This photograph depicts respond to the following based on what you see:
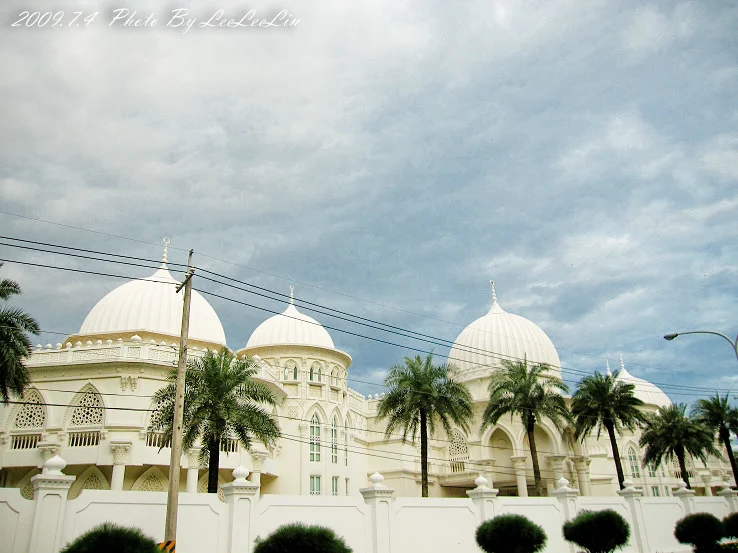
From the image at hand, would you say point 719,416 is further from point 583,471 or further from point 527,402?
point 527,402

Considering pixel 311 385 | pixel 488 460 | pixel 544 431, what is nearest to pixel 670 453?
pixel 544 431

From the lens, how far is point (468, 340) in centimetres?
5097

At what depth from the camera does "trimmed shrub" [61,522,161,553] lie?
9.89m

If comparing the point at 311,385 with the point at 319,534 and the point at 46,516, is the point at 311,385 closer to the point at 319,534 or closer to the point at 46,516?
the point at 46,516

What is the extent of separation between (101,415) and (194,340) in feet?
30.0

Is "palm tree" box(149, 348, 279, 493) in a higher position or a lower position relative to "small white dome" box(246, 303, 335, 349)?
lower

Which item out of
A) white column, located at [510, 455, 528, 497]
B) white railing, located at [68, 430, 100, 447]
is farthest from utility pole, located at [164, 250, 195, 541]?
white column, located at [510, 455, 528, 497]

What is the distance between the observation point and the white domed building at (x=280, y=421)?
99.0ft

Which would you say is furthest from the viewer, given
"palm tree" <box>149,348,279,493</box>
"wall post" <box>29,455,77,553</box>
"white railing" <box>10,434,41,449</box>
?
"white railing" <box>10,434,41,449</box>

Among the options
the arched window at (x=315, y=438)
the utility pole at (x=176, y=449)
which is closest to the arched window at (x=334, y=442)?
the arched window at (x=315, y=438)

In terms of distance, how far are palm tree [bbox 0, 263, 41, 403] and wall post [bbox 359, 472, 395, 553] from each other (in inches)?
543

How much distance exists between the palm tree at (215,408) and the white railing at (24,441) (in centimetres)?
1082

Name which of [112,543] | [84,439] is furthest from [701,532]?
[84,439]

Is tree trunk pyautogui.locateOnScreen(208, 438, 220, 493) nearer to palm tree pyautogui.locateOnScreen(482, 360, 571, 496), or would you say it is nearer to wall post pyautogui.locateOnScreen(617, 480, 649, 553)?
wall post pyautogui.locateOnScreen(617, 480, 649, 553)
